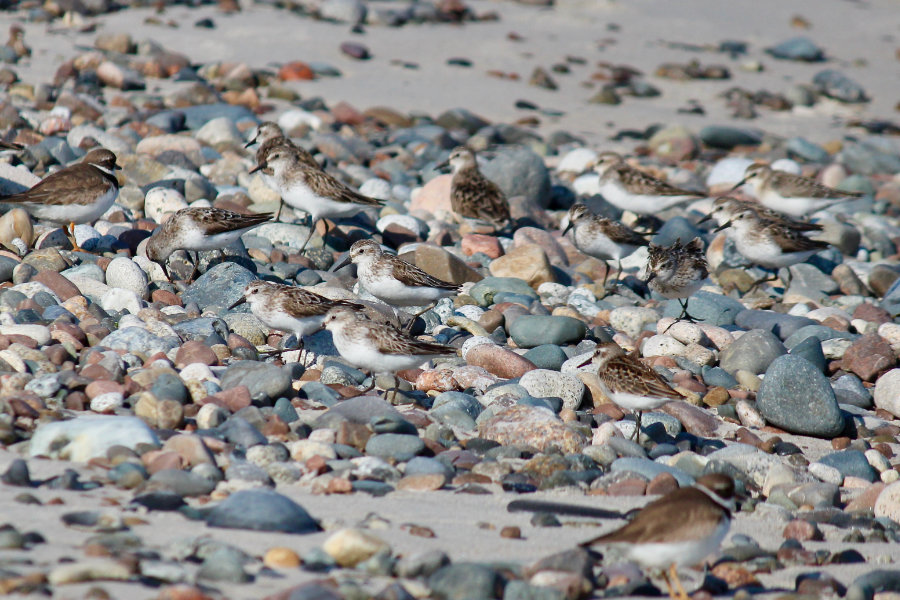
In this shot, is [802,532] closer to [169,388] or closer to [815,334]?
[169,388]

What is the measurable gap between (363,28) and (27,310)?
17834 millimetres

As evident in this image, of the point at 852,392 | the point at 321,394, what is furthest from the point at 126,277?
the point at 852,392

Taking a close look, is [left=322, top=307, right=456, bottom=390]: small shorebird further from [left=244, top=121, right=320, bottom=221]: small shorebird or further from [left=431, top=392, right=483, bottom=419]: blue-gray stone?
[left=244, top=121, right=320, bottom=221]: small shorebird

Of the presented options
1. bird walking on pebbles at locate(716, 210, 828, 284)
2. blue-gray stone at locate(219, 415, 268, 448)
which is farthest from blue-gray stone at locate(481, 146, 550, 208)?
blue-gray stone at locate(219, 415, 268, 448)

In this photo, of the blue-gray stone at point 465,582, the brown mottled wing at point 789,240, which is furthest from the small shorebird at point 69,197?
the brown mottled wing at point 789,240

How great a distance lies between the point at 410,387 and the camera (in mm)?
8133

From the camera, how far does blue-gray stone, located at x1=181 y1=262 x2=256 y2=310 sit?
927cm

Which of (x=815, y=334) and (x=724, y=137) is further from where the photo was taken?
(x=724, y=137)

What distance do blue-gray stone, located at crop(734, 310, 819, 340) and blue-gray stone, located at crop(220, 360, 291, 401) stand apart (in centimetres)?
604

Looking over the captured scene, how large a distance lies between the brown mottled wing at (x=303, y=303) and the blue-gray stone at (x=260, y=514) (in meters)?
3.07

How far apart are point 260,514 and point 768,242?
8808 mm

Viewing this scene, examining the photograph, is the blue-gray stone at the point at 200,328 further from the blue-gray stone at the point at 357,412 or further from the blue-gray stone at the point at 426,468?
the blue-gray stone at the point at 426,468

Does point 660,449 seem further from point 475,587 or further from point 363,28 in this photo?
point 363,28

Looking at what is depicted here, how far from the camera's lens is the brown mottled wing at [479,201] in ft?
40.7
